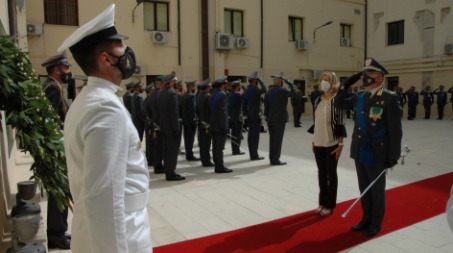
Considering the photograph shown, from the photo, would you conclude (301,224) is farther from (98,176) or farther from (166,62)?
(166,62)

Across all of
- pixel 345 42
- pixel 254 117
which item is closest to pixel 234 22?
pixel 345 42

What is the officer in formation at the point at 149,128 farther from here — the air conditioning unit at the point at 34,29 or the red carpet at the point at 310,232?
the air conditioning unit at the point at 34,29

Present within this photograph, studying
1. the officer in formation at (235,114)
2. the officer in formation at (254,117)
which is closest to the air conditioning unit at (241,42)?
the officer in formation at (235,114)

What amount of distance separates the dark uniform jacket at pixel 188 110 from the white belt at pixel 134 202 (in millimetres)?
6772

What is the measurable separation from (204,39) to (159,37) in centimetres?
207

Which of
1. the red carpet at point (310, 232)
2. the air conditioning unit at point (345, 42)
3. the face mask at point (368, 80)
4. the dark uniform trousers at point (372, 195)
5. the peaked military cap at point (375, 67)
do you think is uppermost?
the air conditioning unit at point (345, 42)

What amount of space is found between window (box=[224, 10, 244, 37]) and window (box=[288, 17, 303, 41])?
2906 mm

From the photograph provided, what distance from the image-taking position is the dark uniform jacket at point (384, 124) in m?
3.73

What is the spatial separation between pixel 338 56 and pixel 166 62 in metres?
9.97

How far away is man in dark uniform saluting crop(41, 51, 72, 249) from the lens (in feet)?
12.1

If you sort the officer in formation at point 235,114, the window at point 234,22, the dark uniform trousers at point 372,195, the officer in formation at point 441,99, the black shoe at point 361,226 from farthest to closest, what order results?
the officer in formation at point 441,99
the window at point 234,22
the officer in formation at point 235,114
the black shoe at point 361,226
the dark uniform trousers at point 372,195

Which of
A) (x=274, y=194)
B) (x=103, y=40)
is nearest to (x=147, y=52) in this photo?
(x=274, y=194)

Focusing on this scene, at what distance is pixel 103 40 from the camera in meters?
1.63

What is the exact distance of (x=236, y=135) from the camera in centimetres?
943
